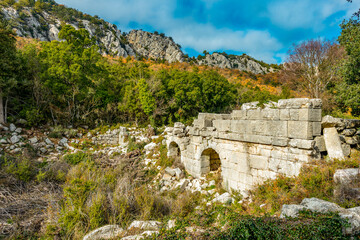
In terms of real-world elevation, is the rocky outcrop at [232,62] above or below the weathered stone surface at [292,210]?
above

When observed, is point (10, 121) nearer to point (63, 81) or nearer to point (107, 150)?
point (63, 81)

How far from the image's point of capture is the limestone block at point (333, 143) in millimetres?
4812

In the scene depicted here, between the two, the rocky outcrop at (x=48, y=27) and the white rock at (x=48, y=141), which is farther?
the rocky outcrop at (x=48, y=27)

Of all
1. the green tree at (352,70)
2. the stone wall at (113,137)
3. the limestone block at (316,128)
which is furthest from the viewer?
the stone wall at (113,137)

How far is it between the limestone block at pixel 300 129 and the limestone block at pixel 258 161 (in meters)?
1.13

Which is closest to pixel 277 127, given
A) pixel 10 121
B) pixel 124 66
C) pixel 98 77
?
pixel 98 77

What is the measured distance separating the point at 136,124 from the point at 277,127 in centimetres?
1280

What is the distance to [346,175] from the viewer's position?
3912 millimetres

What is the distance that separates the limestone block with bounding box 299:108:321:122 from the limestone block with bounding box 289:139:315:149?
1.91ft

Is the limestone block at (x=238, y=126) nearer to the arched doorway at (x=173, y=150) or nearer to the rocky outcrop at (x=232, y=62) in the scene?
the arched doorway at (x=173, y=150)

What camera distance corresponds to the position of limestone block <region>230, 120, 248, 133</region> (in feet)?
20.8

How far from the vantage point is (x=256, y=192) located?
210 inches

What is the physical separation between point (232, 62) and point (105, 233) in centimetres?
5802

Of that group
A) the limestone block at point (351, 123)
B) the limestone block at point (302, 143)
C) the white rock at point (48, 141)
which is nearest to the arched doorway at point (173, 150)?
the limestone block at point (302, 143)
